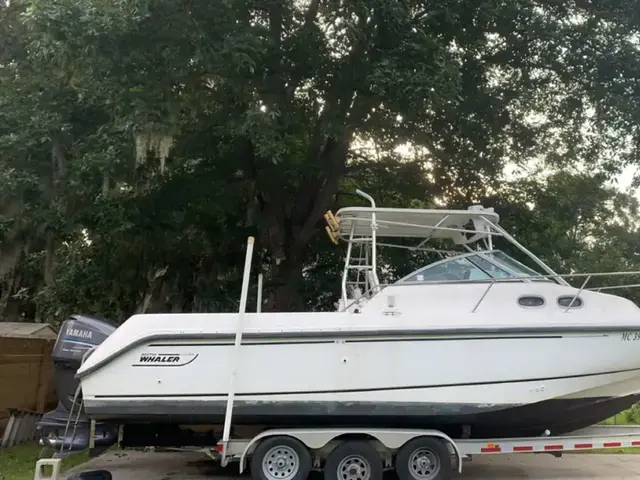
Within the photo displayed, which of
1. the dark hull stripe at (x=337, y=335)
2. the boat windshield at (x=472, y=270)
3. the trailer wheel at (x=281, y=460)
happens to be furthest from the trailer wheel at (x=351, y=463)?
the boat windshield at (x=472, y=270)

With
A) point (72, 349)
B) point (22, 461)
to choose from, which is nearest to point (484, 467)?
point (72, 349)

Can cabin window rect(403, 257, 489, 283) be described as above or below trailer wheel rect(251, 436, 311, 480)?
above

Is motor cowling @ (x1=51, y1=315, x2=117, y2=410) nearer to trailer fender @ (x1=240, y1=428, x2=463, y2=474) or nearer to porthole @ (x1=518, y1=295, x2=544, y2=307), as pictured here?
trailer fender @ (x1=240, y1=428, x2=463, y2=474)

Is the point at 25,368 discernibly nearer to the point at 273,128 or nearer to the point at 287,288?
the point at 287,288

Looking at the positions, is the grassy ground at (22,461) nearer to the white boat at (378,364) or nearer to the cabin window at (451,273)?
the white boat at (378,364)

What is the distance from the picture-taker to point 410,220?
7.11m

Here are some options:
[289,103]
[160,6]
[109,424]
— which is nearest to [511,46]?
[289,103]

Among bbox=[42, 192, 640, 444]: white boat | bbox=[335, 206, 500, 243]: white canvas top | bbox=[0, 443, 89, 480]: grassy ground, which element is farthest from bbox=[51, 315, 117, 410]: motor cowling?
bbox=[335, 206, 500, 243]: white canvas top

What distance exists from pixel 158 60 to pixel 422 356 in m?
4.92

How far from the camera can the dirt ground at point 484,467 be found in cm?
675

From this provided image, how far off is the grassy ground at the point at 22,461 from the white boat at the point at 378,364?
2300 millimetres

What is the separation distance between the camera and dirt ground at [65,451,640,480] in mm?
6754

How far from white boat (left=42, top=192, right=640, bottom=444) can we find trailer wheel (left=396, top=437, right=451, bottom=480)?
202 millimetres

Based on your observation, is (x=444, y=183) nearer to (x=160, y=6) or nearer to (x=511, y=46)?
(x=511, y=46)
